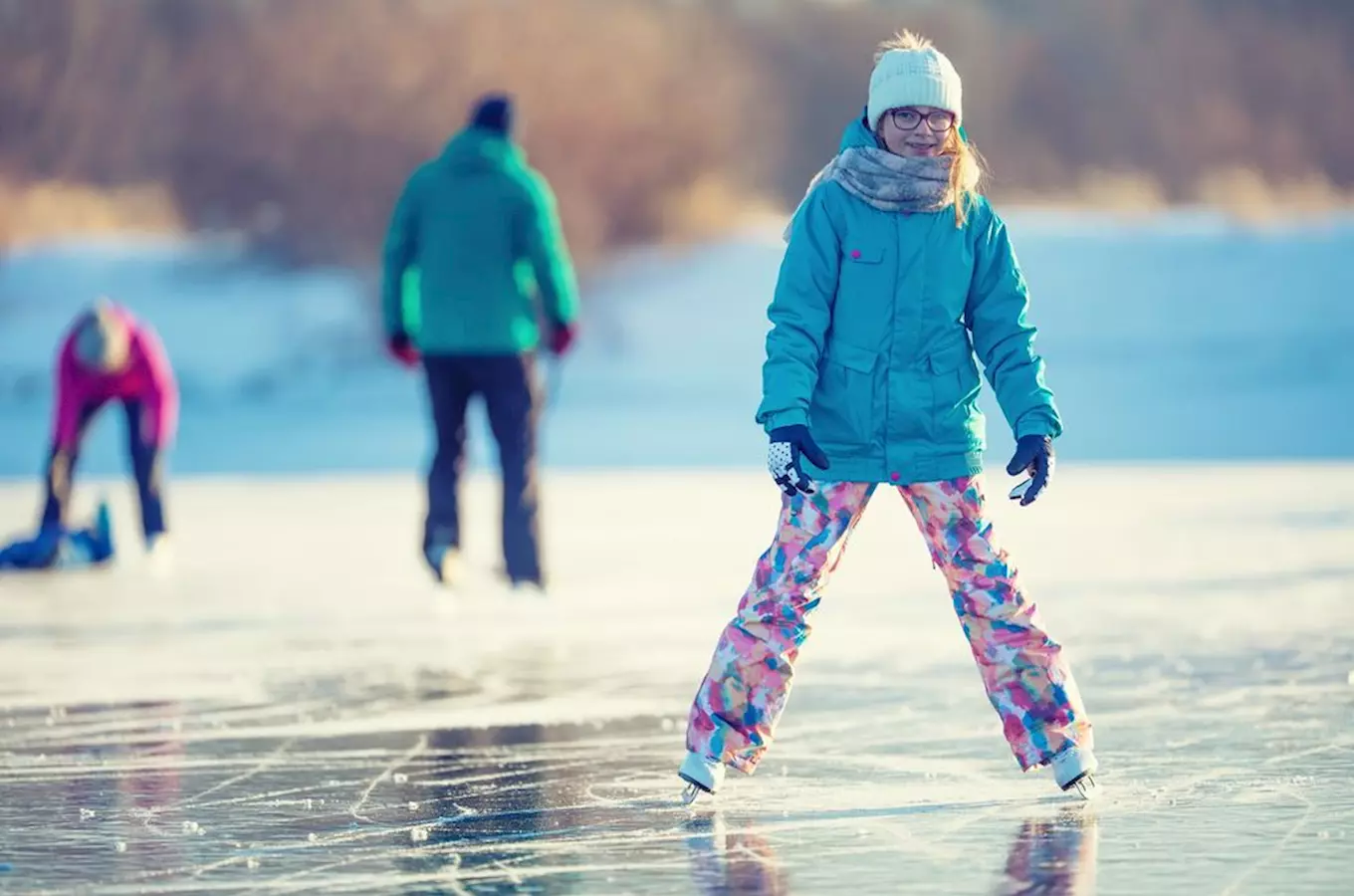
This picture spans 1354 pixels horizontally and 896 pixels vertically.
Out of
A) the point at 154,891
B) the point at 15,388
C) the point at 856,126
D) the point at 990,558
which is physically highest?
the point at 15,388

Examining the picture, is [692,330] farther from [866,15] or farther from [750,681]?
[866,15]

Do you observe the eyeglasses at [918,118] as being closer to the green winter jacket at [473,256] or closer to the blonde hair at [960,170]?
the blonde hair at [960,170]

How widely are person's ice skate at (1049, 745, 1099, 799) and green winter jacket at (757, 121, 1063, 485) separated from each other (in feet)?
1.87

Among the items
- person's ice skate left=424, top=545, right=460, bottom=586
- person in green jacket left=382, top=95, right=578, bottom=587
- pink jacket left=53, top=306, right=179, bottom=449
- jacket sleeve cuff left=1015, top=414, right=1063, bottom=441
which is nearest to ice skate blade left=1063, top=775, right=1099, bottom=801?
jacket sleeve cuff left=1015, top=414, right=1063, bottom=441

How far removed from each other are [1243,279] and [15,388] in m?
10.1

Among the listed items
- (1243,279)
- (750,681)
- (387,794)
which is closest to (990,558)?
(750,681)

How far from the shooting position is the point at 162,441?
36.5 feet

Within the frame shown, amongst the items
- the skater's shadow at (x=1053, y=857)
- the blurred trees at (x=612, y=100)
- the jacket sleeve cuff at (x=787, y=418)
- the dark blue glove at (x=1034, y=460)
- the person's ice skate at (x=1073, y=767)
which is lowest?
the skater's shadow at (x=1053, y=857)

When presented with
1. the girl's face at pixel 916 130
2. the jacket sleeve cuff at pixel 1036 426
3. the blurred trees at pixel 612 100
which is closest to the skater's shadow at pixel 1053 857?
the jacket sleeve cuff at pixel 1036 426

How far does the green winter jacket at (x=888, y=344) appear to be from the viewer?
16.9 feet

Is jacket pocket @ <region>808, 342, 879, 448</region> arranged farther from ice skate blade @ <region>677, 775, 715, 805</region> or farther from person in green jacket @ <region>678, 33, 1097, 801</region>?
ice skate blade @ <region>677, 775, 715, 805</region>

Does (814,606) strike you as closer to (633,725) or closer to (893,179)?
(893,179)

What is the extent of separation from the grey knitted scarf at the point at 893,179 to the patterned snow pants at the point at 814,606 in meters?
0.54

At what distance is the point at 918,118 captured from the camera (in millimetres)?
5223
